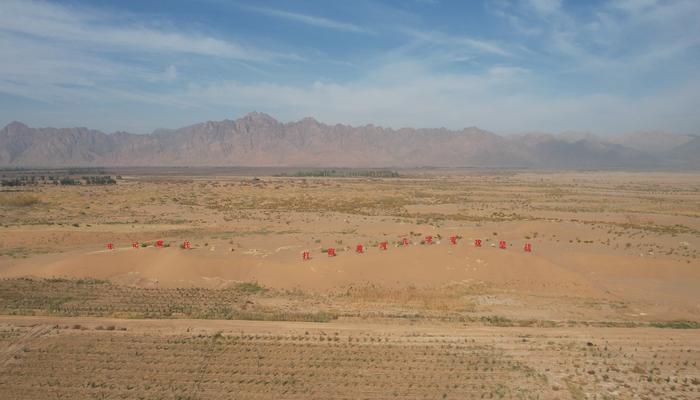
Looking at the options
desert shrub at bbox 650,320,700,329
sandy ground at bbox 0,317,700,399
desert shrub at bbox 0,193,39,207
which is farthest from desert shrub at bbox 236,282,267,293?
desert shrub at bbox 0,193,39,207

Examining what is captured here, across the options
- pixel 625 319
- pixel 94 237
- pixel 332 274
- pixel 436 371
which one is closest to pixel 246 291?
pixel 332 274

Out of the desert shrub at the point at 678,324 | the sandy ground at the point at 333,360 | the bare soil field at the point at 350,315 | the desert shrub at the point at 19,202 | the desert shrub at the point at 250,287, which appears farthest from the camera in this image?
the desert shrub at the point at 19,202

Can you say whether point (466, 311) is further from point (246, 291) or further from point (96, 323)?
point (96, 323)

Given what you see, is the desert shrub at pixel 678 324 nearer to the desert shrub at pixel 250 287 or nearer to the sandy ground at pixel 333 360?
the sandy ground at pixel 333 360

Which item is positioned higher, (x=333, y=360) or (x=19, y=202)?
(x=333, y=360)

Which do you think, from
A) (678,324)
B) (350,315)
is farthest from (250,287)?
(678,324)

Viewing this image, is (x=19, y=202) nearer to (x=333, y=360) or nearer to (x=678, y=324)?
(x=333, y=360)

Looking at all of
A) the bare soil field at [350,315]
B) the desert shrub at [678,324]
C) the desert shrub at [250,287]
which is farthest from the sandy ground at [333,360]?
the desert shrub at [250,287]

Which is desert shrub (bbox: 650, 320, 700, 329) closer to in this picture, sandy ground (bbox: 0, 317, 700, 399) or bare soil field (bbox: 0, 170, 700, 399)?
bare soil field (bbox: 0, 170, 700, 399)

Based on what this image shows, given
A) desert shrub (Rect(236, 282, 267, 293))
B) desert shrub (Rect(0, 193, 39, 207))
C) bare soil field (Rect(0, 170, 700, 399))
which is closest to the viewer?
bare soil field (Rect(0, 170, 700, 399))
